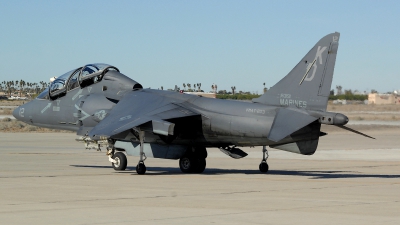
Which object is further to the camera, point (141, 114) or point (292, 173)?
point (292, 173)

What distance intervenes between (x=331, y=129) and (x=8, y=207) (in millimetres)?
50032

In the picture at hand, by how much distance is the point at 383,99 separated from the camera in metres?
170

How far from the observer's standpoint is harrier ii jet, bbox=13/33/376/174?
20.0m

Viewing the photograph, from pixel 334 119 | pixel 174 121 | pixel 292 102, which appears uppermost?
pixel 292 102

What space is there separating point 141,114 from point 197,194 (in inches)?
253

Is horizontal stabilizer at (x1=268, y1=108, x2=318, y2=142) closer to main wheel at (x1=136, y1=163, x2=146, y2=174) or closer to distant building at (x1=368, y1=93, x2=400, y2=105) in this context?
main wheel at (x1=136, y1=163, x2=146, y2=174)

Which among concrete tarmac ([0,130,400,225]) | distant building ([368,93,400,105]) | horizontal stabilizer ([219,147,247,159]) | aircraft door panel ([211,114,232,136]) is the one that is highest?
distant building ([368,93,400,105])

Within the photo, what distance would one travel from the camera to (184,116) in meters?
21.2

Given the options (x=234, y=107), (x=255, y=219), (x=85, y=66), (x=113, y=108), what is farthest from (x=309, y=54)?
(x=255, y=219)

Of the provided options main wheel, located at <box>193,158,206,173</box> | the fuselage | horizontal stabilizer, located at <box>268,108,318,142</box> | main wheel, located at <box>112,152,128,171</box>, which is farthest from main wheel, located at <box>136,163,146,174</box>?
horizontal stabilizer, located at <box>268,108,318,142</box>

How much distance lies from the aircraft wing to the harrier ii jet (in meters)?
0.03

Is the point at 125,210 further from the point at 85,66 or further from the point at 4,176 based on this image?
the point at 85,66

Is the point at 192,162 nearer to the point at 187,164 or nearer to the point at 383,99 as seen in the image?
the point at 187,164

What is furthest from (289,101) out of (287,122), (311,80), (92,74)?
(92,74)
